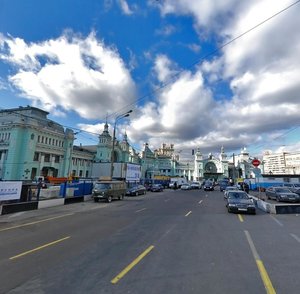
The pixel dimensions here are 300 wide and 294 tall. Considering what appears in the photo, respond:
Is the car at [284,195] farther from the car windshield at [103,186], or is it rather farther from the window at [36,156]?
the window at [36,156]

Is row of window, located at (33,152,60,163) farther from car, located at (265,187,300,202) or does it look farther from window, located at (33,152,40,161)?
car, located at (265,187,300,202)

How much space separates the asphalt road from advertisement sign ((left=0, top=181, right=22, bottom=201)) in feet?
20.2

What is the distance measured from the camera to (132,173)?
137ft

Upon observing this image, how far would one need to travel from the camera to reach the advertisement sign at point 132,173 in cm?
4016

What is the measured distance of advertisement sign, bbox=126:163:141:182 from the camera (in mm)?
40156

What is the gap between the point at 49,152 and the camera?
59844mm

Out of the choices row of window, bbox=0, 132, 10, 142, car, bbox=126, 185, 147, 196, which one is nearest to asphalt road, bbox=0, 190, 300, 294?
car, bbox=126, 185, 147, 196

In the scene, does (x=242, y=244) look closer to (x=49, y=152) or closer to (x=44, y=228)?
(x=44, y=228)

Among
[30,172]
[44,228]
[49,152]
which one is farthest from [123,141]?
[44,228]

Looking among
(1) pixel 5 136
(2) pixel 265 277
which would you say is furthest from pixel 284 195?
(1) pixel 5 136

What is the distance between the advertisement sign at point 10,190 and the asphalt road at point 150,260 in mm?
6143

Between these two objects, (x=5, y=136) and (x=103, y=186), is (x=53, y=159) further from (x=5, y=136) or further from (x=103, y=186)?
(x=103, y=186)

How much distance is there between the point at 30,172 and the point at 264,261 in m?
57.2

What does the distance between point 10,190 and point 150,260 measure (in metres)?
14.0
